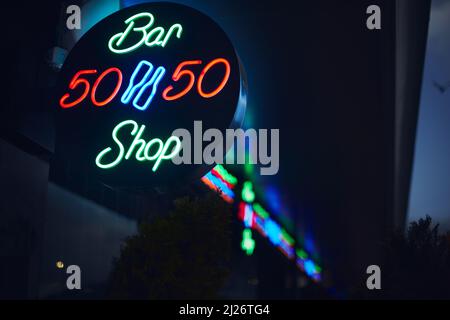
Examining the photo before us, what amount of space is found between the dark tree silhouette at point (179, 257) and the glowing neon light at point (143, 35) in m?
2.13

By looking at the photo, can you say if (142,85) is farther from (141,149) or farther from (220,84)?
(220,84)

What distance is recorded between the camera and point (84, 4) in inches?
313

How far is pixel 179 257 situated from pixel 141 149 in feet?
4.79

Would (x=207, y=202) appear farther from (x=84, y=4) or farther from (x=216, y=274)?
(x=84, y=4)

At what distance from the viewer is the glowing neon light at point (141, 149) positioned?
564 centimetres

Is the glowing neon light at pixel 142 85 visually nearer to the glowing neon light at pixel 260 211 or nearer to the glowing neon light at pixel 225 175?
the glowing neon light at pixel 225 175

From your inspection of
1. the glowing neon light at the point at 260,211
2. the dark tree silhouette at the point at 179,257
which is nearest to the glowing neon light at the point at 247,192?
the glowing neon light at the point at 260,211

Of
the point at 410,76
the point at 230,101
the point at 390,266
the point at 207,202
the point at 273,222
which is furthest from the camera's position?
the point at 273,222

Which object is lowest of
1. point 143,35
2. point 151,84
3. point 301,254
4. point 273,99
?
point 301,254

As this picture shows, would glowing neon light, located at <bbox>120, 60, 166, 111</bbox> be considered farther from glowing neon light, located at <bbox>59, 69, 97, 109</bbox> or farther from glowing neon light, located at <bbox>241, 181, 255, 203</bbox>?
glowing neon light, located at <bbox>241, 181, 255, 203</bbox>

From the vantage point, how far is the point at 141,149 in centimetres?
573

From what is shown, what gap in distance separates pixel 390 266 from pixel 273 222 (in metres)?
10.3

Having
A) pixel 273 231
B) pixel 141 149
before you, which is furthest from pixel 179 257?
pixel 273 231
